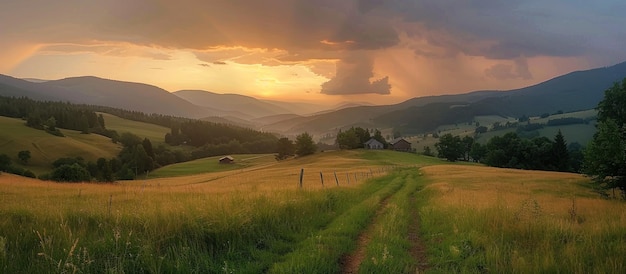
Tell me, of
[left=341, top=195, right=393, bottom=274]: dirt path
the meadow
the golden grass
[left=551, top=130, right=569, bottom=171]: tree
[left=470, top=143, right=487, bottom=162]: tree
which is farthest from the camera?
[left=470, top=143, right=487, bottom=162]: tree

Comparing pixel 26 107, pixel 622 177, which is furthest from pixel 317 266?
pixel 26 107

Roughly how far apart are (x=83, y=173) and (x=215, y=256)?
68.4 meters

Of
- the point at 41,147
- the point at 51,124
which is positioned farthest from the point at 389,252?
the point at 51,124

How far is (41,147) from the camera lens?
12650 centimetres

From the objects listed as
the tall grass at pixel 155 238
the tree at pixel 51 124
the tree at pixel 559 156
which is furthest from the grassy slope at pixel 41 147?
the tree at pixel 559 156

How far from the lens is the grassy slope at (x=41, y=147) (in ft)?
385

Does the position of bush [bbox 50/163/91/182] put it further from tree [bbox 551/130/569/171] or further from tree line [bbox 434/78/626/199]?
tree [bbox 551/130/569/171]

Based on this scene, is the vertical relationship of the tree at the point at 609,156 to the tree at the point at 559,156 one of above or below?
above

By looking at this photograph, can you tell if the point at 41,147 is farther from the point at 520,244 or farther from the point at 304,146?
the point at 520,244

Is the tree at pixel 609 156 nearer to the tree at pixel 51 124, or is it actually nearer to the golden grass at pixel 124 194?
the golden grass at pixel 124 194

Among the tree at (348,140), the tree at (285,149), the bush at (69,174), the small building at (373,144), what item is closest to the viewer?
the bush at (69,174)

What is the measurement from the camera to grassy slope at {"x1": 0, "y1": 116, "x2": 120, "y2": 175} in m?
117

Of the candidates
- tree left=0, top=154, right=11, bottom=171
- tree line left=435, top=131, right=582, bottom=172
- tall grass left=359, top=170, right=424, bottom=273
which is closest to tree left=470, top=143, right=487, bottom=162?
tree line left=435, top=131, right=582, bottom=172

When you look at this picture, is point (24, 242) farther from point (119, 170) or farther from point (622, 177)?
point (119, 170)
